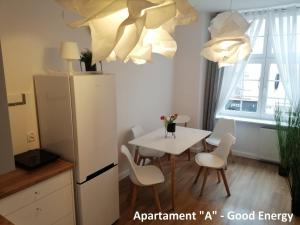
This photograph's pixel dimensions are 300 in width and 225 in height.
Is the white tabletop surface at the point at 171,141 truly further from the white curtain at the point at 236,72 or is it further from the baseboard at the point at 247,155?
the baseboard at the point at 247,155

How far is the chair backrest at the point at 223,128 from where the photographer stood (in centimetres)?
382

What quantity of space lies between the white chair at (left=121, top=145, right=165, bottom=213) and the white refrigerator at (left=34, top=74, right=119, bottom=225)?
19 centimetres

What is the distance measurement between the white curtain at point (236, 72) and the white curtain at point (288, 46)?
202 millimetres

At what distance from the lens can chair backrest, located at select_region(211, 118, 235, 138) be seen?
3.82 meters

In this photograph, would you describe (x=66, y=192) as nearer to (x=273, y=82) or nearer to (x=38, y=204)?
(x=38, y=204)

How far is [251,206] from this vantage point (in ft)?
9.21

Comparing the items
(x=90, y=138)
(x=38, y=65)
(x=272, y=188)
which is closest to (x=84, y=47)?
(x=38, y=65)

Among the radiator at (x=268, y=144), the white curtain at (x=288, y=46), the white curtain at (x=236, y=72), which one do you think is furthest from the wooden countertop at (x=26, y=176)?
the white curtain at (x=288, y=46)

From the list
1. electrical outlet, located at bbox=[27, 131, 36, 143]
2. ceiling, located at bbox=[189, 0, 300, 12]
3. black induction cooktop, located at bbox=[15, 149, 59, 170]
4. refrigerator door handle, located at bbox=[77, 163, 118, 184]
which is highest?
ceiling, located at bbox=[189, 0, 300, 12]

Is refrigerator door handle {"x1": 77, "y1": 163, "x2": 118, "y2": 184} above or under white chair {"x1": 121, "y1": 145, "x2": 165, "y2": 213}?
above

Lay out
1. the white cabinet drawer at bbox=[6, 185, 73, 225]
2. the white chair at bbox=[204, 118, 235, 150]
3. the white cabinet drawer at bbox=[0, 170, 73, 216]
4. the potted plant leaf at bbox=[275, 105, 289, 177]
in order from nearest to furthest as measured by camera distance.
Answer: the white cabinet drawer at bbox=[0, 170, 73, 216]
the white cabinet drawer at bbox=[6, 185, 73, 225]
the potted plant leaf at bbox=[275, 105, 289, 177]
the white chair at bbox=[204, 118, 235, 150]

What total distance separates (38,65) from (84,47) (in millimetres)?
642

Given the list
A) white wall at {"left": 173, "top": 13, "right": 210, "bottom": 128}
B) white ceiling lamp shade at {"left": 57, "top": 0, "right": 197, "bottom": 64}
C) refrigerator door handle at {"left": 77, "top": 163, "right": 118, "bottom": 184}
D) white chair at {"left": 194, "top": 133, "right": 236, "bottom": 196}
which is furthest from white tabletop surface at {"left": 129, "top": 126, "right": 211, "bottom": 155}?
white ceiling lamp shade at {"left": 57, "top": 0, "right": 197, "bottom": 64}

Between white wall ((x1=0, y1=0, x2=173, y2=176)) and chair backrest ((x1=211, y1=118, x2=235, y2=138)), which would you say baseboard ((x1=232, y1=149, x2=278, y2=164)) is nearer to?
chair backrest ((x1=211, y1=118, x2=235, y2=138))
